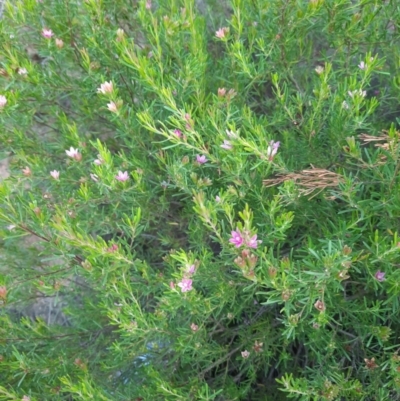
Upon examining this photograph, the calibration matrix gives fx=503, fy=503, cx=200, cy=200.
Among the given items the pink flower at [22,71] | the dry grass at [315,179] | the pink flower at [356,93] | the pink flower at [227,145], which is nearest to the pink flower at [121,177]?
the pink flower at [227,145]

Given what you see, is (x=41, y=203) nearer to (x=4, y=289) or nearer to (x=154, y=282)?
(x=4, y=289)

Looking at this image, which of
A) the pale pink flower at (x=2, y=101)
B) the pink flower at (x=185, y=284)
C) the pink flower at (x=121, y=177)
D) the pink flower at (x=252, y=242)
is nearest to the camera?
the pink flower at (x=252, y=242)

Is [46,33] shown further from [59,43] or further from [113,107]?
[113,107]

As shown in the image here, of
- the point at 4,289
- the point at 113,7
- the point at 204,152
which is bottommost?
the point at 4,289

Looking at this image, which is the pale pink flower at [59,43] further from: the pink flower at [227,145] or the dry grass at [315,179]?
the dry grass at [315,179]

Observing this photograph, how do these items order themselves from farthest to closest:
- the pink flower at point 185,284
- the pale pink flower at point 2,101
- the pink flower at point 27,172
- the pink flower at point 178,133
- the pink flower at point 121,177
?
the pink flower at point 27,172 < the pale pink flower at point 2,101 < the pink flower at point 121,177 < the pink flower at point 178,133 < the pink flower at point 185,284

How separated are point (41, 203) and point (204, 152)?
0.97 m

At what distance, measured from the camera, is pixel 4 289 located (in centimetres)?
214

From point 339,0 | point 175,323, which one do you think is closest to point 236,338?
point 175,323

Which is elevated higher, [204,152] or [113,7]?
[113,7]

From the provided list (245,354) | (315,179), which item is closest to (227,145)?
(315,179)

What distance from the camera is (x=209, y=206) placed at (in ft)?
5.92

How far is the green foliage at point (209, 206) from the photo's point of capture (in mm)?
1916

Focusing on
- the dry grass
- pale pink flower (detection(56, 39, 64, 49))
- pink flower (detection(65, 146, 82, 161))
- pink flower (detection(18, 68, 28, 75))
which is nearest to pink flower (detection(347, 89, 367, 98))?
the dry grass
